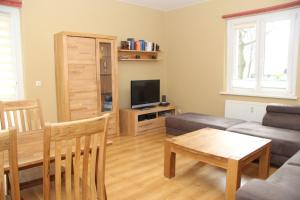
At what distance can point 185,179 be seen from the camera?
2715 mm

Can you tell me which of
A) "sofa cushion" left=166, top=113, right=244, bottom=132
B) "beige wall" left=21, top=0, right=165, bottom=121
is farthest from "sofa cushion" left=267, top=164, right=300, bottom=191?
"beige wall" left=21, top=0, right=165, bottom=121

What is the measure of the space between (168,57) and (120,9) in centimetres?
156

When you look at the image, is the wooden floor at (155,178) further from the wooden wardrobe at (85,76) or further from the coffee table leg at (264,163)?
the wooden wardrobe at (85,76)

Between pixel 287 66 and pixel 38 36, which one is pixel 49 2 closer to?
pixel 38 36

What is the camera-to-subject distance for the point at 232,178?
2.15 metres

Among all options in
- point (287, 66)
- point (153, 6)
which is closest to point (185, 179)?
point (287, 66)

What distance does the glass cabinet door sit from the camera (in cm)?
416

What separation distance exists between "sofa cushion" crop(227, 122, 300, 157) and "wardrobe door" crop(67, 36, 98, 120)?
2.27 metres

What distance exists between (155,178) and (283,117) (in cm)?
202

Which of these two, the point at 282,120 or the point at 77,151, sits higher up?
the point at 77,151

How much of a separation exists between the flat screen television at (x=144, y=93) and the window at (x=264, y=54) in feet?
4.76

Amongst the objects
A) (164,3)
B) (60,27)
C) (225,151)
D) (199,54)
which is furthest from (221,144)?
(164,3)

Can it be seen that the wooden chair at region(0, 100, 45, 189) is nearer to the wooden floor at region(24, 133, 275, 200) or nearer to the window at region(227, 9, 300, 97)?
the wooden floor at region(24, 133, 275, 200)

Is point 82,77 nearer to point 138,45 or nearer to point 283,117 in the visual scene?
point 138,45
